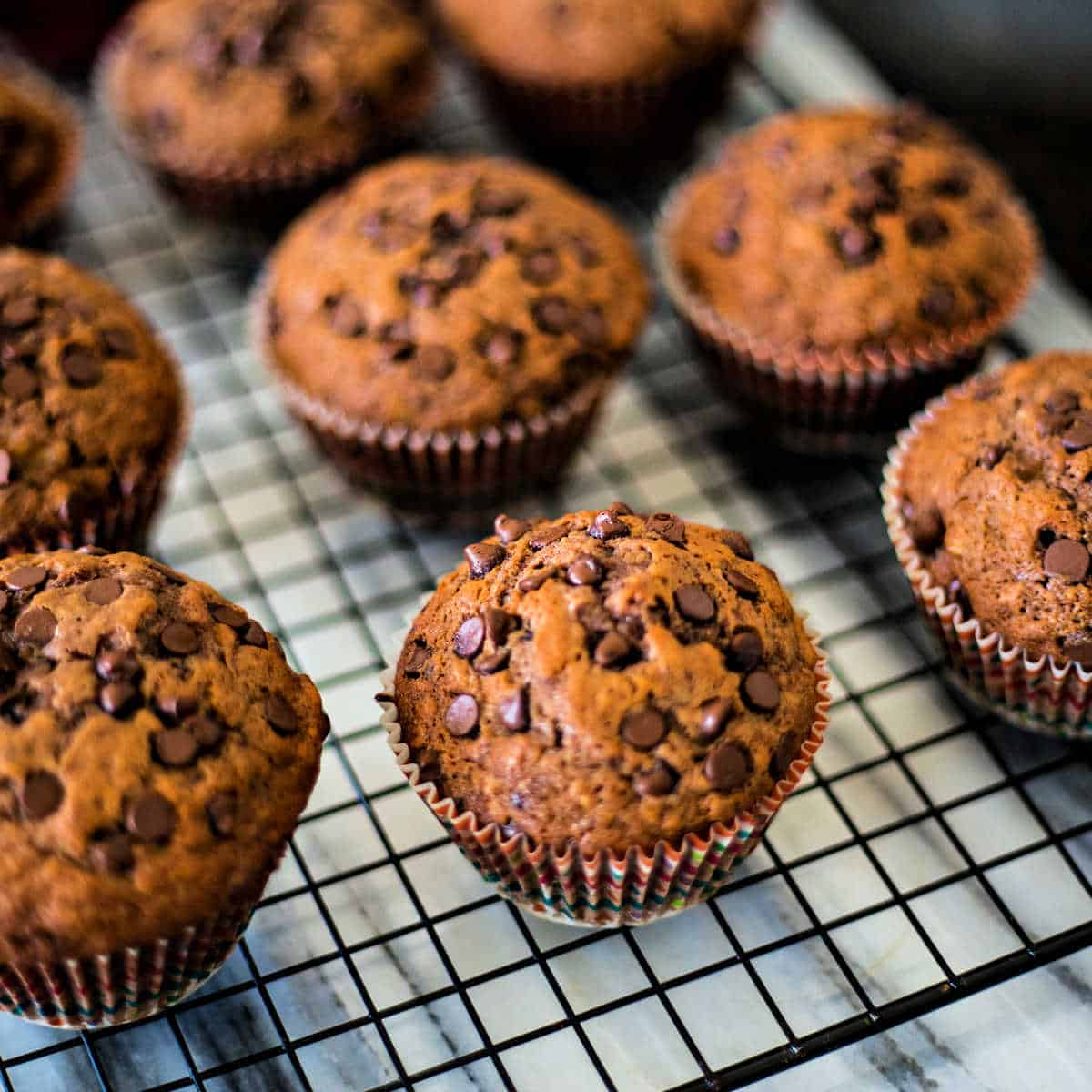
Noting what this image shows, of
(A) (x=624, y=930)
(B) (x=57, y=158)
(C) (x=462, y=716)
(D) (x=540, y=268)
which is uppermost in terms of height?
(D) (x=540, y=268)

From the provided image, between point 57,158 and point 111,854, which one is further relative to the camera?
point 57,158

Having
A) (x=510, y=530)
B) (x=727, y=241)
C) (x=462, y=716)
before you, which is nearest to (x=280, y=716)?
(x=462, y=716)

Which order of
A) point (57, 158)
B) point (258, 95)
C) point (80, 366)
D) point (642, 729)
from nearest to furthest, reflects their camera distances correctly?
point (642, 729)
point (80, 366)
point (258, 95)
point (57, 158)

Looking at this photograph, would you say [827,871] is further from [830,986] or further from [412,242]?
[412,242]

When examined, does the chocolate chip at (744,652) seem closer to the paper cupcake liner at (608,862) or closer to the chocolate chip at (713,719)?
the chocolate chip at (713,719)

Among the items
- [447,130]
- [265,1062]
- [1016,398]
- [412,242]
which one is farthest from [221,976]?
[447,130]

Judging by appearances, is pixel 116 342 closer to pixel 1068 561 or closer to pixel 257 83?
pixel 257 83

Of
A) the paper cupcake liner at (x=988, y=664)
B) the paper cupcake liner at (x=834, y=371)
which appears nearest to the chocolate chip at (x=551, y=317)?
the paper cupcake liner at (x=834, y=371)
